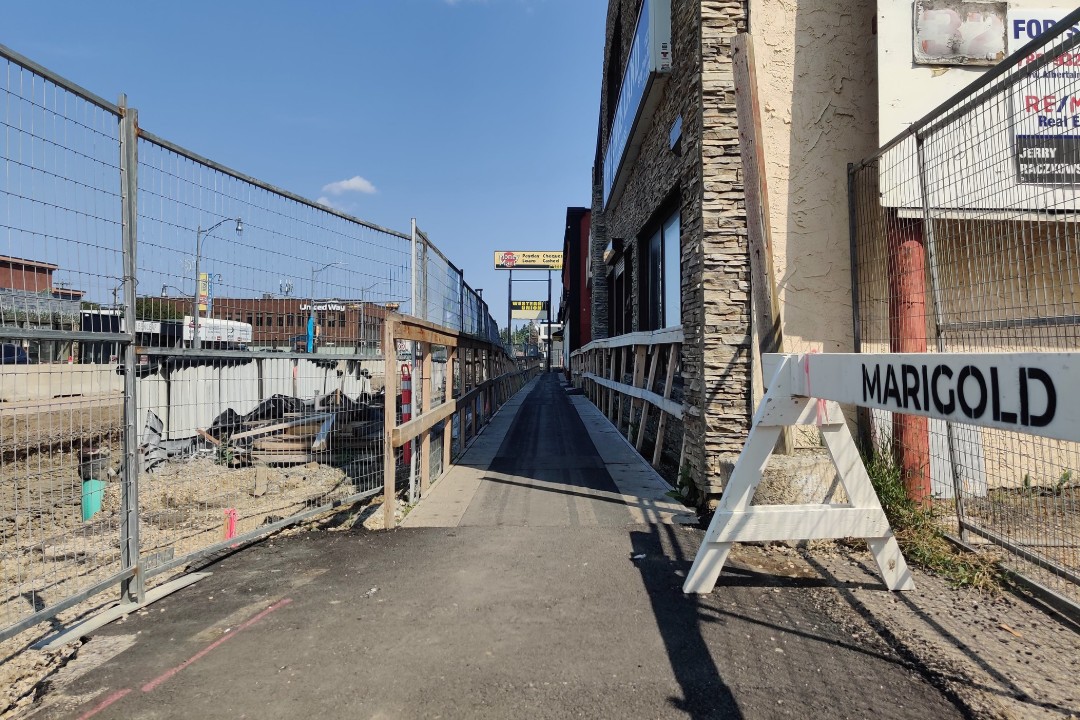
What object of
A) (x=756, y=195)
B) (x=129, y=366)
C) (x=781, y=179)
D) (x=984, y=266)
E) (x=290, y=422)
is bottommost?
(x=290, y=422)

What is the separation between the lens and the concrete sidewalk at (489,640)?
236cm

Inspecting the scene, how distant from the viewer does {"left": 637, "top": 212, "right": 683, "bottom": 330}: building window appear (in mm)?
7645

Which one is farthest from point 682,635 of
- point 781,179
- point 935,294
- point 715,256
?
point 781,179

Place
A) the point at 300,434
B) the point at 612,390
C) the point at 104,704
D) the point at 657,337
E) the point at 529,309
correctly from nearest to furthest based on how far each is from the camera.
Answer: the point at 104,704 → the point at 657,337 → the point at 300,434 → the point at 612,390 → the point at 529,309

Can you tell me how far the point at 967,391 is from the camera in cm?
195

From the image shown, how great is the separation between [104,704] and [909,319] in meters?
5.53

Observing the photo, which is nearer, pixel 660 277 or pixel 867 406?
pixel 867 406

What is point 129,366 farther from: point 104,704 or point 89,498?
point 89,498

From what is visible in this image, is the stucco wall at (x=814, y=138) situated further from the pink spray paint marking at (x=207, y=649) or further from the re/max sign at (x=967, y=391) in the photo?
the pink spray paint marking at (x=207, y=649)

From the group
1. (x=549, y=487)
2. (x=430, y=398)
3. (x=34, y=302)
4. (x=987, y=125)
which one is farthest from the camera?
(x=430, y=398)

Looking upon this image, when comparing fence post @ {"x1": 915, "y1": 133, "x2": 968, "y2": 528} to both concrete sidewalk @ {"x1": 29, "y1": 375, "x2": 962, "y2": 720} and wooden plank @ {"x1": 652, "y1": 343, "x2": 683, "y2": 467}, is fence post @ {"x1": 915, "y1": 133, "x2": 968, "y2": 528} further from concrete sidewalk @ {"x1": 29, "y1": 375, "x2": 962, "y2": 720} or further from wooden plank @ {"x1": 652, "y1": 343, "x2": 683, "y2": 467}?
wooden plank @ {"x1": 652, "y1": 343, "x2": 683, "y2": 467}

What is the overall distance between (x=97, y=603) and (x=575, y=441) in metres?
6.92

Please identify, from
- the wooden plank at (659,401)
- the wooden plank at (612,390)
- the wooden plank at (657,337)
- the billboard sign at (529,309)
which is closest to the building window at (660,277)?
the wooden plank at (657,337)

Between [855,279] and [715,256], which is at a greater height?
[715,256]
